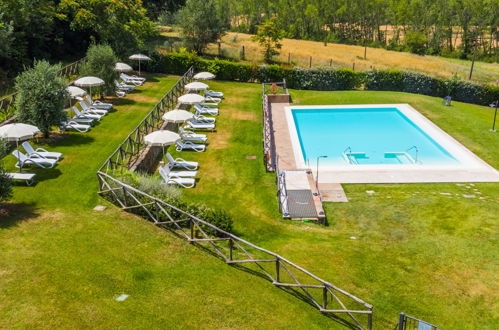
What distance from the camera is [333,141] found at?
2928 cm

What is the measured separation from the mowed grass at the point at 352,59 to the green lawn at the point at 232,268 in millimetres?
32492

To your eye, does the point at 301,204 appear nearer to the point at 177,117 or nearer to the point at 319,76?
the point at 177,117

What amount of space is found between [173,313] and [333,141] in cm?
2065

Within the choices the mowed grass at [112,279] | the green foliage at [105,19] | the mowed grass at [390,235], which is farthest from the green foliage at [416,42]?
the mowed grass at [112,279]

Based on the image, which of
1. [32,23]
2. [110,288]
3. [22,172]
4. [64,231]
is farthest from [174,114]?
[32,23]

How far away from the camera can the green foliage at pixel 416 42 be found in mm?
76500

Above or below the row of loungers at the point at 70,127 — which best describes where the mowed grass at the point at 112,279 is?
below

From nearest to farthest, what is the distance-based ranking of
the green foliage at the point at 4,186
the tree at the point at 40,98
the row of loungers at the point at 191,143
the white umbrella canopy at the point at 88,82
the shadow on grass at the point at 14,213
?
the shadow on grass at the point at 14,213 → the green foliage at the point at 4,186 → the row of loungers at the point at 191,143 → the tree at the point at 40,98 → the white umbrella canopy at the point at 88,82

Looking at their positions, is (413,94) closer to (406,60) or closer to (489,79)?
(489,79)

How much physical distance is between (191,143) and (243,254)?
40.3ft

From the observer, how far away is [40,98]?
2236 centimetres

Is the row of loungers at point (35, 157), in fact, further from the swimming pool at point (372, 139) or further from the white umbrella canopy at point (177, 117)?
the swimming pool at point (372, 139)

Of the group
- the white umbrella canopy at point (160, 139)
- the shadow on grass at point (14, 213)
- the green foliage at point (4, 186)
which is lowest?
the shadow on grass at point (14, 213)

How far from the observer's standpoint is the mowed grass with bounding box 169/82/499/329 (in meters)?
12.2
